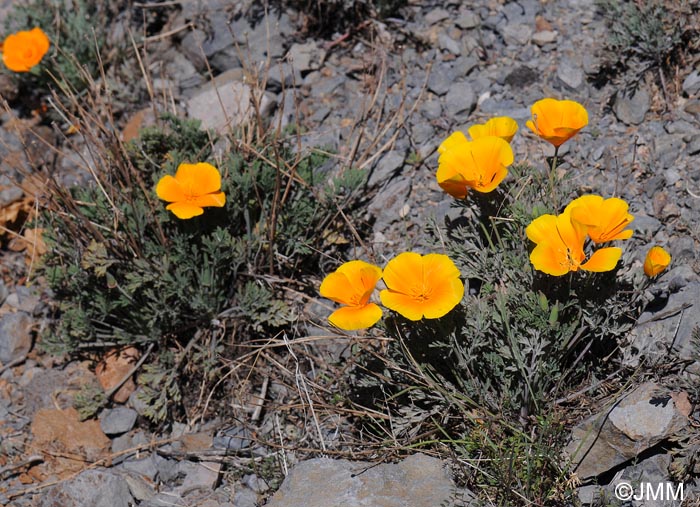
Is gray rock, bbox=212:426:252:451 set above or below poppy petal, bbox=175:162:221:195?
below

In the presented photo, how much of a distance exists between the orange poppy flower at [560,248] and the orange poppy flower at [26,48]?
3.33 meters

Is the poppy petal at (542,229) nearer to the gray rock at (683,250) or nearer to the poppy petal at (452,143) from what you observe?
the poppy petal at (452,143)

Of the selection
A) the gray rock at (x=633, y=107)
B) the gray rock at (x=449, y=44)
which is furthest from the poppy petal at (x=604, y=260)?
the gray rock at (x=449, y=44)

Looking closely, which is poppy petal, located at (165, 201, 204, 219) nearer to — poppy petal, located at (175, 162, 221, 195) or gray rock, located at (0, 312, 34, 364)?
poppy petal, located at (175, 162, 221, 195)

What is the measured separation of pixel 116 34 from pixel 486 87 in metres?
2.64

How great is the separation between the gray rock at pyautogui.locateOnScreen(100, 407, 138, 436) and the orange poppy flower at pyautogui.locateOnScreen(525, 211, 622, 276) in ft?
6.67

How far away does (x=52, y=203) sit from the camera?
3.39m

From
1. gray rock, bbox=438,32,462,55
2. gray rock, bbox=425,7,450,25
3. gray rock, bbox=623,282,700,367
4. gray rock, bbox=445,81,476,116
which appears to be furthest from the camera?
gray rock, bbox=425,7,450,25

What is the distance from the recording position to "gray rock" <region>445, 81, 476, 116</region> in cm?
379

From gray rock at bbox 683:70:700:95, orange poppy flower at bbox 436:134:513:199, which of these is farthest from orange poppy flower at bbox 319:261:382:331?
gray rock at bbox 683:70:700:95

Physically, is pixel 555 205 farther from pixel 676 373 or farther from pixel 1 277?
pixel 1 277

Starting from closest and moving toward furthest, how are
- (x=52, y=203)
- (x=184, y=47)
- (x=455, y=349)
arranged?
(x=455, y=349), (x=52, y=203), (x=184, y=47)

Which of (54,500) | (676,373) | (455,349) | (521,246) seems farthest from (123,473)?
(676,373)

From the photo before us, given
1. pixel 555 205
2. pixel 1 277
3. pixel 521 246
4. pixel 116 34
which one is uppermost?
pixel 116 34
